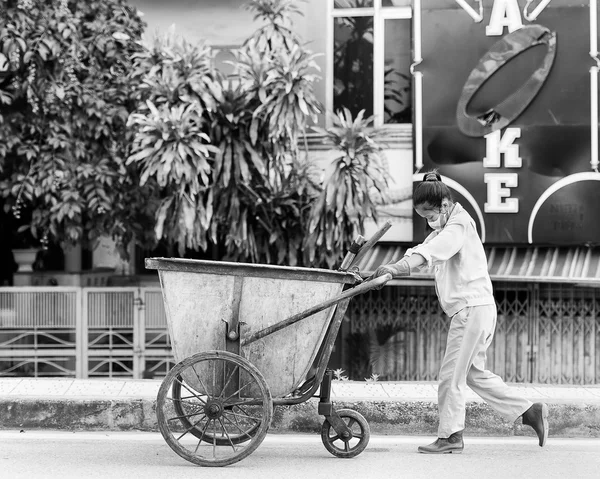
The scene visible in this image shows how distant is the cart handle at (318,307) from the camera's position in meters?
5.15

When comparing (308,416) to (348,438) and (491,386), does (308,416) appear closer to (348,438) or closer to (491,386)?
(348,438)

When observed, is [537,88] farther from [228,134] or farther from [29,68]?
[29,68]

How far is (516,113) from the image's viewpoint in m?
10.0

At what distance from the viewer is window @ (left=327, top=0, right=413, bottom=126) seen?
421 inches

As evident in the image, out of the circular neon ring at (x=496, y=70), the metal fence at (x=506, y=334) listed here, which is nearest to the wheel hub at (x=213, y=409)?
the metal fence at (x=506, y=334)

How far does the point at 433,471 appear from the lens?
527 centimetres

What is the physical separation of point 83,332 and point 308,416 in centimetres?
433

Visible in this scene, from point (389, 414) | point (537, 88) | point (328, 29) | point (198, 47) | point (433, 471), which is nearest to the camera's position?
point (433, 471)

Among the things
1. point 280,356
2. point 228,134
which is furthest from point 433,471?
point 228,134

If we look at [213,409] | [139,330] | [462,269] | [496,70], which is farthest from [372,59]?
[213,409]

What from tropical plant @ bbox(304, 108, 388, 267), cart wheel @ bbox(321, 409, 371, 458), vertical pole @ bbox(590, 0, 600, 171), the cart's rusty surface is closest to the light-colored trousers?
cart wheel @ bbox(321, 409, 371, 458)

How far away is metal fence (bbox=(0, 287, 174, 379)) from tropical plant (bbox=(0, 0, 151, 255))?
70cm

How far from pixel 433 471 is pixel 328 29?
6599 mm

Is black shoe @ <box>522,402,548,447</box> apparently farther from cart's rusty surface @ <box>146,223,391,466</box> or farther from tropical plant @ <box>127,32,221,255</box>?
tropical plant @ <box>127,32,221,255</box>
